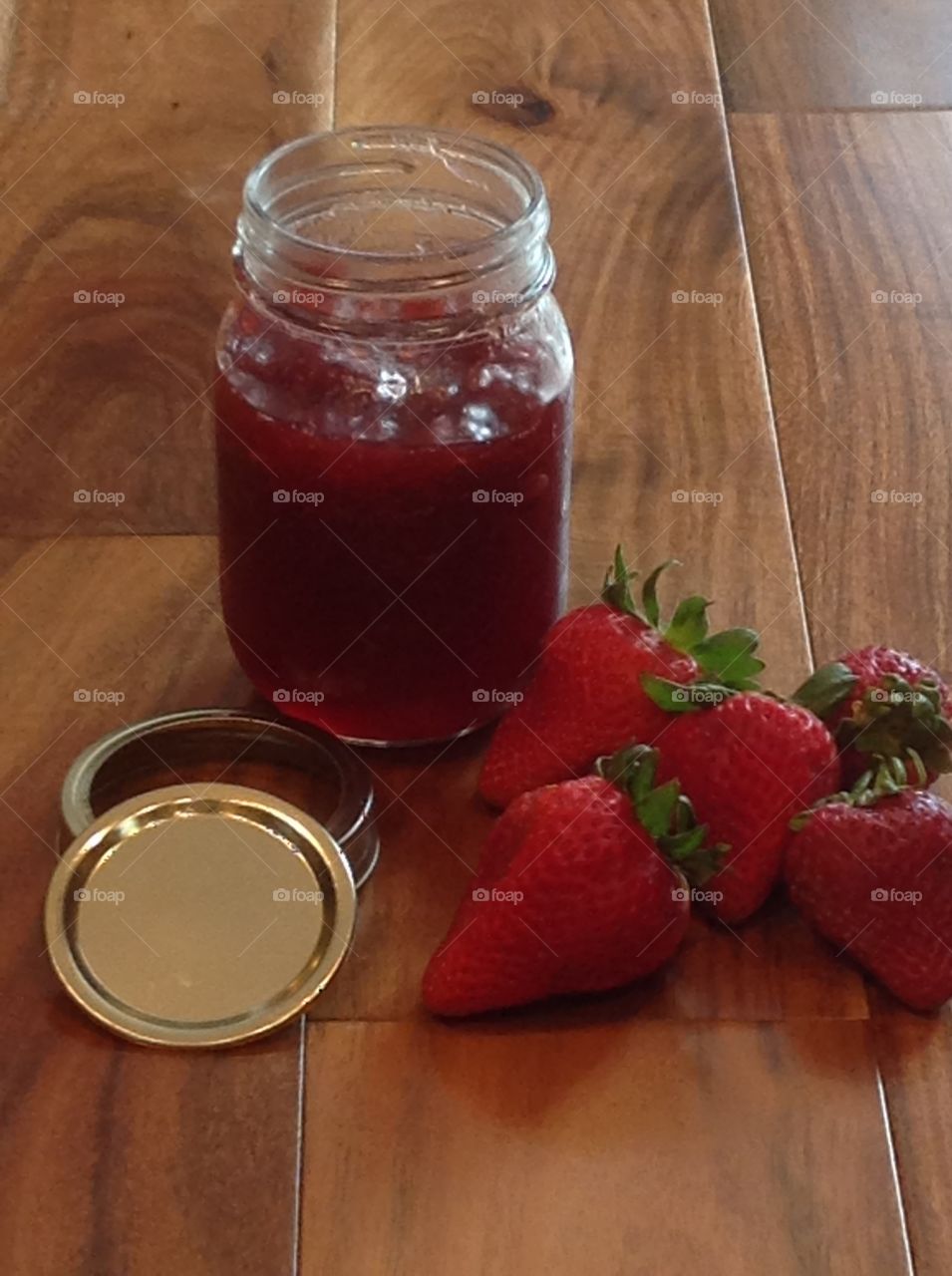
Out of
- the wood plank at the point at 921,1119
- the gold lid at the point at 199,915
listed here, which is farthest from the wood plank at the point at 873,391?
the gold lid at the point at 199,915

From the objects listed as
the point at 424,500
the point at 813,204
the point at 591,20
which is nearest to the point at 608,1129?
the point at 424,500

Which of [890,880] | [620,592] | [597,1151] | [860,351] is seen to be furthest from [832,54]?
[597,1151]

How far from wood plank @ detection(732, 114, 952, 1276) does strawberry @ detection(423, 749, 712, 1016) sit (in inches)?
4.8

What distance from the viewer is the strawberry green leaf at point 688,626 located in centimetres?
83

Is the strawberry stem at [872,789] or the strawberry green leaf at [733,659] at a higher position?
the strawberry green leaf at [733,659]

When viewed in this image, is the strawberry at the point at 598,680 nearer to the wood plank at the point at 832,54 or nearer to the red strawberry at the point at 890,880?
the red strawberry at the point at 890,880

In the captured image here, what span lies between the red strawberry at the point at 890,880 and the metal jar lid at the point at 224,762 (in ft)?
Result: 0.72

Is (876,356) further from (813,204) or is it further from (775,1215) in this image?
(775,1215)

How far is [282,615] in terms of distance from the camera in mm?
896

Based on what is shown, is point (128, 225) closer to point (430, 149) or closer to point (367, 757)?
point (430, 149)

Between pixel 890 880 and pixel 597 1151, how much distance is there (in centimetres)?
18

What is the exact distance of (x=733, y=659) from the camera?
83 centimetres

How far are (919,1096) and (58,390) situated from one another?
0.70 m

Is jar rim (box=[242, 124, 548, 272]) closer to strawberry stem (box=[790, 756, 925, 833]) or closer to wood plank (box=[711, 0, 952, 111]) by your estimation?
strawberry stem (box=[790, 756, 925, 833])
